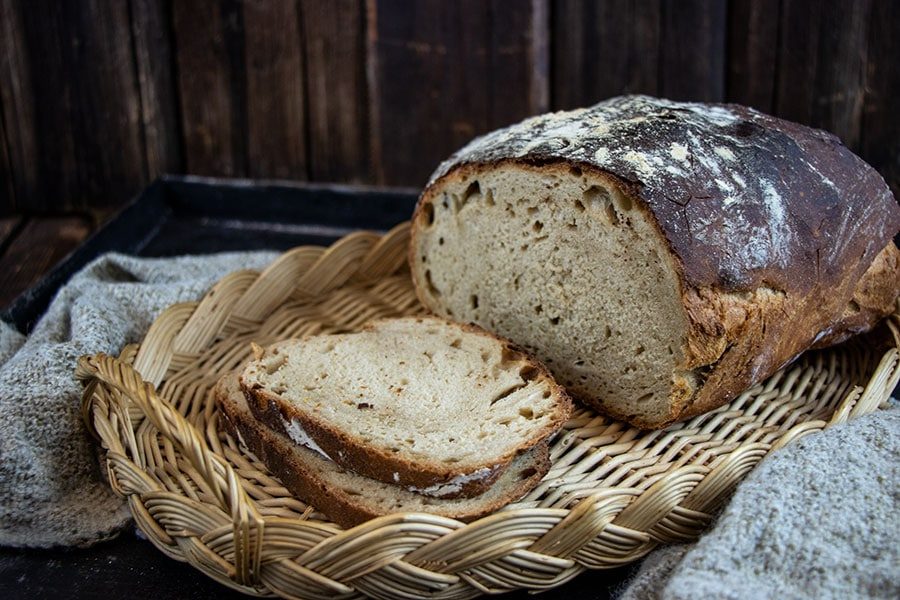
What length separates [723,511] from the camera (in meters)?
1.77

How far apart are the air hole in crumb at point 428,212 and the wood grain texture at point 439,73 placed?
1349mm

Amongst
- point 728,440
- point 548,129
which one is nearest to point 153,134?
point 548,129

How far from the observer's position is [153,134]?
13.3ft

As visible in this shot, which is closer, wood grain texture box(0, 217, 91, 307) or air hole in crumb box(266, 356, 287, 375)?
air hole in crumb box(266, 356, 287, 375)

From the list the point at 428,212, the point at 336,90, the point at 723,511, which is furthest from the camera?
the point at 336,90

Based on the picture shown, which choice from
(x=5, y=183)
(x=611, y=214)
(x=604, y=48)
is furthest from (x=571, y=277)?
(x=5, y=183)

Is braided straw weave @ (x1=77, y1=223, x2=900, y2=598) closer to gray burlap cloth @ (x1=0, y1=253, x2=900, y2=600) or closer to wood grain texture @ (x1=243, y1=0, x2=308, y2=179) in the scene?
gray burlap cloth @ (x1=0, y1=253, x2=900, y2=600)

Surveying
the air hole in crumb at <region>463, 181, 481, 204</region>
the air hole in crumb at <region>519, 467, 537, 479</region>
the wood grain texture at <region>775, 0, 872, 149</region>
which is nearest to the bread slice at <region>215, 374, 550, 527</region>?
the air hole in crumb at <region>519, 467, 537, 479</region>

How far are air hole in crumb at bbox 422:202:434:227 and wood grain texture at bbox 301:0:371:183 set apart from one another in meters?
1.49

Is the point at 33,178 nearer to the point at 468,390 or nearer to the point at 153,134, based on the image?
the point at 153,134

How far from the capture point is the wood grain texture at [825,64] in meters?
3.46

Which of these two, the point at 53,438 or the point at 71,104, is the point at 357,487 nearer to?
the point at 53,438

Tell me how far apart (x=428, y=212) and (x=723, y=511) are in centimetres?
110

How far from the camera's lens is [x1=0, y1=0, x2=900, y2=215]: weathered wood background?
11.7 feet
